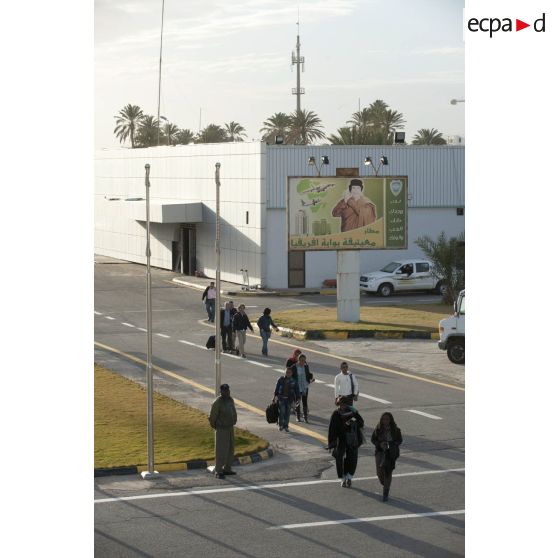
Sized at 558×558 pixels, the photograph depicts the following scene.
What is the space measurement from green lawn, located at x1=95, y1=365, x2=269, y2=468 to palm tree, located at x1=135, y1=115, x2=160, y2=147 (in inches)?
2945

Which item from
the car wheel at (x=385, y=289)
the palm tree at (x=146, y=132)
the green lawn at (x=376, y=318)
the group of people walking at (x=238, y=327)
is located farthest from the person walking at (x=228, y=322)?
the palm tree at (x=146, y=132)

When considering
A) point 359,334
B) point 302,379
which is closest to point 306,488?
point 302,379

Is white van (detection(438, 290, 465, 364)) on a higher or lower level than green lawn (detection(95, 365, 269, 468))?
higher

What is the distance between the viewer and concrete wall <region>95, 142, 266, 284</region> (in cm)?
5056

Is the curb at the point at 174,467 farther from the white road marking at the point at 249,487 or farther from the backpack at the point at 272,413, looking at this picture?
the backpack at the point at 272,413

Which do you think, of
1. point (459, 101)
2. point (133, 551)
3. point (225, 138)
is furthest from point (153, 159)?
point (133, 551)

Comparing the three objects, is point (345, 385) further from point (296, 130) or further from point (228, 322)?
point (296, 130)

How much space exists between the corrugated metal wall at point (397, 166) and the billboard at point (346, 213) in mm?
11062

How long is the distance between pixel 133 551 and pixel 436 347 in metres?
20.5

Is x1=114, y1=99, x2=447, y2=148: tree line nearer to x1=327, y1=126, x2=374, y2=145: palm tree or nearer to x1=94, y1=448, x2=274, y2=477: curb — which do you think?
x1=327, y1=126, x2=374, y2=145: palm tree

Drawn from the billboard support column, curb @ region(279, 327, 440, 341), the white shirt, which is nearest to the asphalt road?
the white shirt
